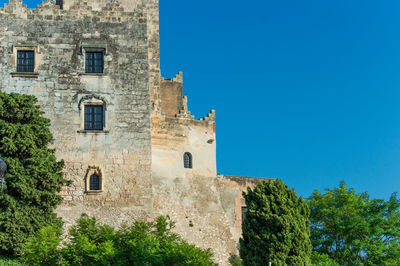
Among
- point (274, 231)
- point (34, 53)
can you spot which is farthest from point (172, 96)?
point (274, 231)

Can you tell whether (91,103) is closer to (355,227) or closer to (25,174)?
(25,174)

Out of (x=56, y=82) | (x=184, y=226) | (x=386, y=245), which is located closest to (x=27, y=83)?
(x=56, y=82)

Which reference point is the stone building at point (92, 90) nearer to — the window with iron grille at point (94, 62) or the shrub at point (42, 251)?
the window with iron grille at point (94, 62)

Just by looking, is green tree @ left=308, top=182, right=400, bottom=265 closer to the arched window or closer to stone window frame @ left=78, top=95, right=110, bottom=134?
the arched window

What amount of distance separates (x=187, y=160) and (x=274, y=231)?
403 inches

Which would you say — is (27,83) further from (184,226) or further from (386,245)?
(386,245)

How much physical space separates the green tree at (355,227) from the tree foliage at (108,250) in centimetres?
1262

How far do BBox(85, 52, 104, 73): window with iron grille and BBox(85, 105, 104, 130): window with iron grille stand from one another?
1906 millimetres

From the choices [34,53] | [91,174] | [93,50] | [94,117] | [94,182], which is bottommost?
[94,182]

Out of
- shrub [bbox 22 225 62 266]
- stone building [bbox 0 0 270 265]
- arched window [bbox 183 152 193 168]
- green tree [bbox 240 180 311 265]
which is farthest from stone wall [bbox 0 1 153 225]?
arched window [bbox 183 152 193 168]

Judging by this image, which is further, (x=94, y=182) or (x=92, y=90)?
(x=92, y=90)

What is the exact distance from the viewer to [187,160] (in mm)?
38219

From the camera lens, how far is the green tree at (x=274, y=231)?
28.7 metres

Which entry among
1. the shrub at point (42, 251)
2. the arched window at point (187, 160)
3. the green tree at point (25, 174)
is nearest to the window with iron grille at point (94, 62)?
the green tree at point (25, 174)
